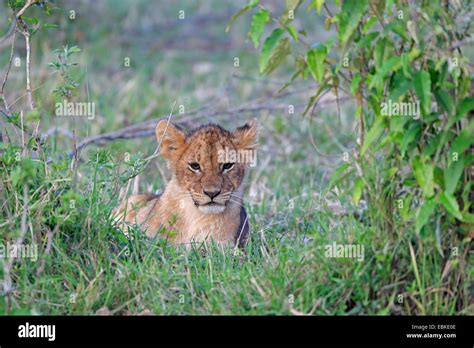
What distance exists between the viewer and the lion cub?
6.94 meters

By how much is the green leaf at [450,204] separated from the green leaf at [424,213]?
57 millimetres

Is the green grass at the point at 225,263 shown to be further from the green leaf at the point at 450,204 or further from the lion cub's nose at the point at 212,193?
the lion cub's nose at the point at 212,193

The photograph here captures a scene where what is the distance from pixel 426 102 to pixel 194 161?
2487 mm

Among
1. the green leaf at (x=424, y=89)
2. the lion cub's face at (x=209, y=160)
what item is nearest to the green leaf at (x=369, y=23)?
the green leaf at (x=424, y=89)

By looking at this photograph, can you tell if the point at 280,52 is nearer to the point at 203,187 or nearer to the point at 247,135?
the point at 203,187

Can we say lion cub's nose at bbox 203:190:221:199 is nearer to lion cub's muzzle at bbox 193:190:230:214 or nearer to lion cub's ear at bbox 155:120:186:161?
lion cub's muzzle at bbox 193:190:230:214

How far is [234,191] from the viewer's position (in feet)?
23.2

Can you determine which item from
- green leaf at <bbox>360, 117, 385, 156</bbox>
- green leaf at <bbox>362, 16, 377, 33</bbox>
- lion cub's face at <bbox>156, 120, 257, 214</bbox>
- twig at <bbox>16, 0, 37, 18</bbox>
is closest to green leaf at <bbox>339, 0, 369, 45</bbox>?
green leaf at <bbox>362, 16, 377, 33</bbox>

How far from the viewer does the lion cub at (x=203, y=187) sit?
22.8 ft

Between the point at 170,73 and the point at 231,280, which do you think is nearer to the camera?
the point at 231,280
